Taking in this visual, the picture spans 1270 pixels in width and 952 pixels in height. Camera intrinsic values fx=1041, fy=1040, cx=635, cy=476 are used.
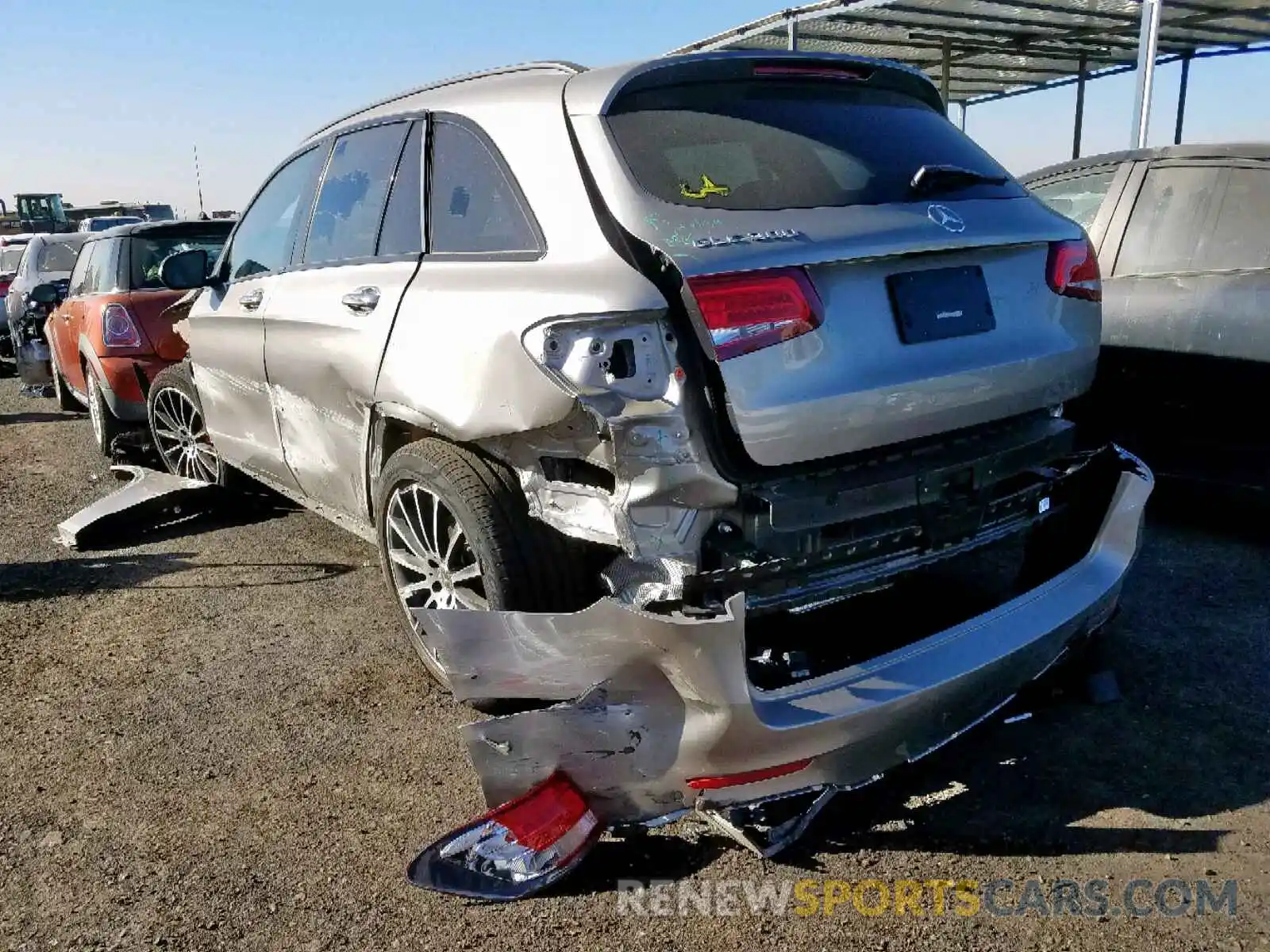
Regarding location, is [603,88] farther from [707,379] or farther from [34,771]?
[34,771]

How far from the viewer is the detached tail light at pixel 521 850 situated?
2387mm

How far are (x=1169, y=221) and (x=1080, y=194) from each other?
1.67 ft

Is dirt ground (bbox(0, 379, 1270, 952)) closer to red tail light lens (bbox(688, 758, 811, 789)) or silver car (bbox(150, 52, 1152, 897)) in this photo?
silver car (bbox(150, 52, 1152, 897))

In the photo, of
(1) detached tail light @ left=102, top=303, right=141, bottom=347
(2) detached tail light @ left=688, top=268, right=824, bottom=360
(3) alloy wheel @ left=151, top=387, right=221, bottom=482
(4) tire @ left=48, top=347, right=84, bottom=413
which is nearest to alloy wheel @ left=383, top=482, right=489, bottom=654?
(2) detached tail light @ left=688, top=268, right=824, bottom=360

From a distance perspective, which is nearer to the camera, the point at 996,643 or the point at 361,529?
the point at 996,643

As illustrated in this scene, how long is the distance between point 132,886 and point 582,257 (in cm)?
188

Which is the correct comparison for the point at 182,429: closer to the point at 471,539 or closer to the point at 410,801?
the point at 471,539

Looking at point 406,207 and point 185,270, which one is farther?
point 185,270

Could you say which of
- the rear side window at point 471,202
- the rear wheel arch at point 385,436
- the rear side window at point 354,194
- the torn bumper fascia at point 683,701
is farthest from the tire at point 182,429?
the torn bumper fascia at point 683,701

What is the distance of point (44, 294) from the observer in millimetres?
8430

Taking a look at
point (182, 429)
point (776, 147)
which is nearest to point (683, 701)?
point (776, 147)

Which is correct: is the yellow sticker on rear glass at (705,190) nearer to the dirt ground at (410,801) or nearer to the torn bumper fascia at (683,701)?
the torn bumper fascia at (683,701)

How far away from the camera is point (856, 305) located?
249 centimetres

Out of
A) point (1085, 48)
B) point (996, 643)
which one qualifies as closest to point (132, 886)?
point (996, 643)
